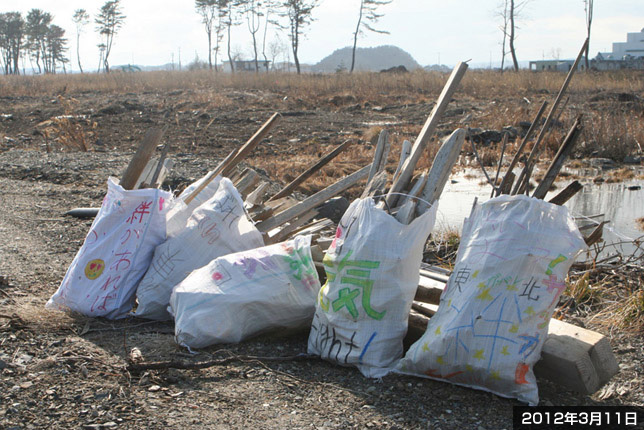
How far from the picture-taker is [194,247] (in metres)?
3.23

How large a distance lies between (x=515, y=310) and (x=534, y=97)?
57.8 ft

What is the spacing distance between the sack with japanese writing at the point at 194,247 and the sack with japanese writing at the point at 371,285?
0.89m

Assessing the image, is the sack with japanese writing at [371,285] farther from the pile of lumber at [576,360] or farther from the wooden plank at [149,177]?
the wooden plank at [149,177]

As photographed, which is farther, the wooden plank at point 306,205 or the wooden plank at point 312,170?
the wooden plank at point 312,170

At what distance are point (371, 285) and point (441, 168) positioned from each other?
63cm

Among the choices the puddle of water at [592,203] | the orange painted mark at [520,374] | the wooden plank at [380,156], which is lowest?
the puddle of water at [592,203]

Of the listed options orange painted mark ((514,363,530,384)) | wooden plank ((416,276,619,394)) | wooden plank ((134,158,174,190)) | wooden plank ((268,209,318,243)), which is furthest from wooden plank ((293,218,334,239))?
orange painted mark ((514,363,530,384))

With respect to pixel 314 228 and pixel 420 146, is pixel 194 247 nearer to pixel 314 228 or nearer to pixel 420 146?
pixel 314 228

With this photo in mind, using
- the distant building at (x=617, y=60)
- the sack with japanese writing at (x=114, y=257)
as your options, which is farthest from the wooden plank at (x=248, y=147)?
the distant building at (x=617, y=60)

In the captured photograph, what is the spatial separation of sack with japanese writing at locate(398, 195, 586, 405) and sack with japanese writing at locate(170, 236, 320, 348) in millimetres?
745

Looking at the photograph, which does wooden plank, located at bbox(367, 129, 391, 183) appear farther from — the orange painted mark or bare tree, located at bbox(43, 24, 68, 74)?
bare tree, located at bbox(43, 24, 68, 74)

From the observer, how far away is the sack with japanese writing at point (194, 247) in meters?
3.13

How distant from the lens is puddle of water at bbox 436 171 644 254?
6.03m

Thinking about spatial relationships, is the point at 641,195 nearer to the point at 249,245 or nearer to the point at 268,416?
the point at 249,245
